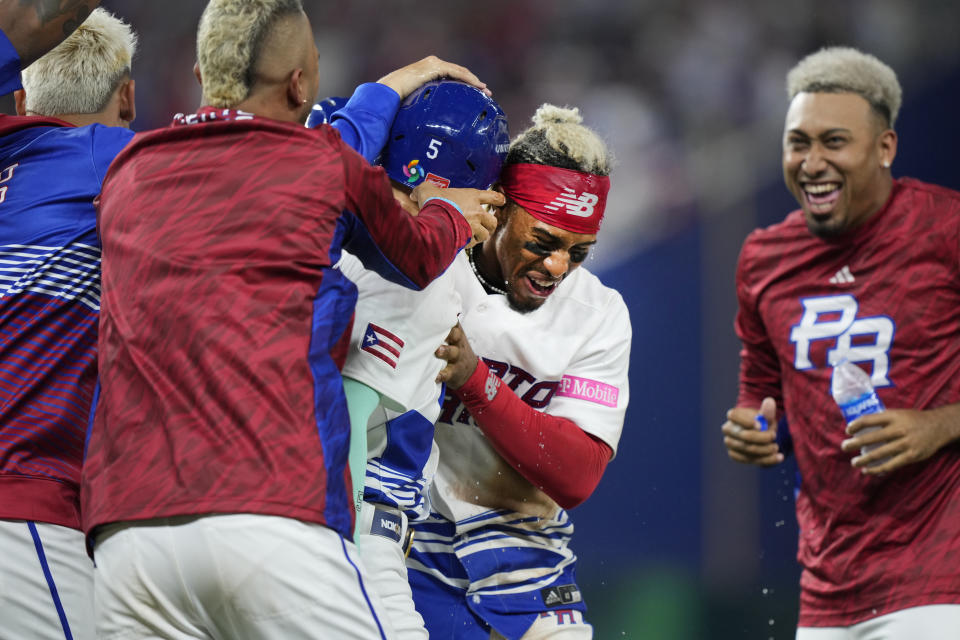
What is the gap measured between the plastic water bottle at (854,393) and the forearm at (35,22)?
282 cm

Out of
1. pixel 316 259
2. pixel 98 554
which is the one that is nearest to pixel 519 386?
pixel 316 259

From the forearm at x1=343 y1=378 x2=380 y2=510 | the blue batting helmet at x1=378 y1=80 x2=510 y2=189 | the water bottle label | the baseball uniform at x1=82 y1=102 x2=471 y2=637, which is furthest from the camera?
the water bottle label

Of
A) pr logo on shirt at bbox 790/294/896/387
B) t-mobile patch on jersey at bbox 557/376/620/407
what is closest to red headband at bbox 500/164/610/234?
t-mobile patch on jersey at bbox 557/376/620/407

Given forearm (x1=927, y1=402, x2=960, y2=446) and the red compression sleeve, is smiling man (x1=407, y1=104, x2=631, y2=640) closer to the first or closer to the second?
the red compression sleeve

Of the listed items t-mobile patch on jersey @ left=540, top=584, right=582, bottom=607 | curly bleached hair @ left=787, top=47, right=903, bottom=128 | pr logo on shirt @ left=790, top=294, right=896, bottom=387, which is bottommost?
t-mobile patch on jersey @ left=540, top=584, right=582, bottom=607

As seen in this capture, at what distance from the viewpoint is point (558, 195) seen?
3.45m

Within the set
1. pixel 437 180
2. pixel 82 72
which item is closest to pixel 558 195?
pixel 437 180

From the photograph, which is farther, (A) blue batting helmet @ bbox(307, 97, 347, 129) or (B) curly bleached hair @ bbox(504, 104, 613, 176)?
(B) curly bleached hair @ bbox(504, 104, 613, 176)

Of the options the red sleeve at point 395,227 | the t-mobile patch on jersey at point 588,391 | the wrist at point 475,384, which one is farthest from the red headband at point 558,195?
the red sleeve at point 395,227

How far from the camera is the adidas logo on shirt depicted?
4059 millimetres

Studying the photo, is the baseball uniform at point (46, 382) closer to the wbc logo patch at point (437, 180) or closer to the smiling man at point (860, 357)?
the wbc logo patch at point (437, 180)

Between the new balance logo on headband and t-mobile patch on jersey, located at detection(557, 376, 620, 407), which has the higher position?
the new balance logo on headband

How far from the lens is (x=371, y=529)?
2715mm

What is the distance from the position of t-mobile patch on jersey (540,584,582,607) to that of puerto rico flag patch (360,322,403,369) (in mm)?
1325
